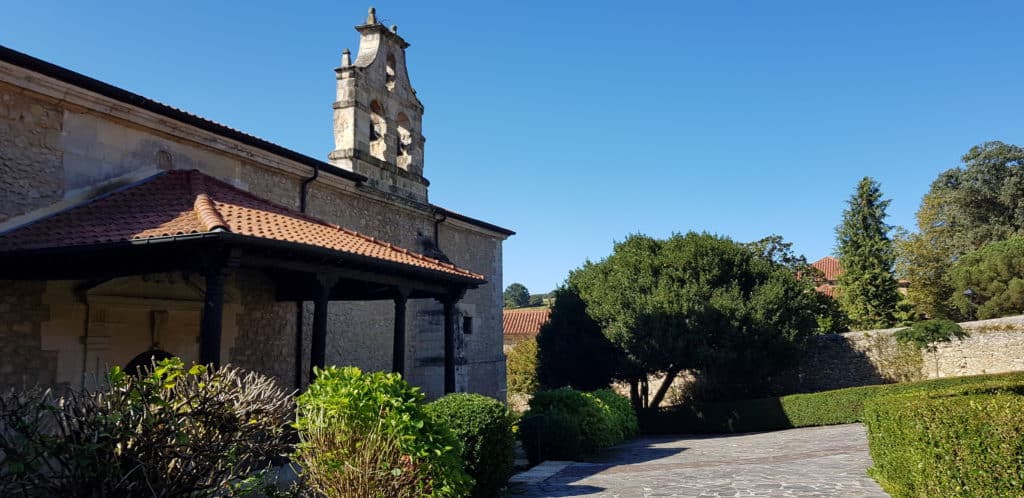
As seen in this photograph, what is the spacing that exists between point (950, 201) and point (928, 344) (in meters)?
22.1

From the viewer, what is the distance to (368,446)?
597cm

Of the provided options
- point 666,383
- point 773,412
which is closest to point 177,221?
point 666,383

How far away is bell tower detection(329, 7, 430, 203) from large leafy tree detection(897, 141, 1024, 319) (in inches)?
1212

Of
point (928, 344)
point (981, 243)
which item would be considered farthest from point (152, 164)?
point (981, 243)

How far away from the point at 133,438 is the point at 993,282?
35.8 meters

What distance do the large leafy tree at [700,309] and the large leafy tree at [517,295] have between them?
85.0m

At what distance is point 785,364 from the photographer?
21.4 meters

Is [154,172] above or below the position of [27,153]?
above

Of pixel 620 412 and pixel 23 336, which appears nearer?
pixel 23 336

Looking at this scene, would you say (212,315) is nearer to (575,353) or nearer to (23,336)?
(23,336)

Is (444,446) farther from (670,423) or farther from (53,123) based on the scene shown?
(670,423)

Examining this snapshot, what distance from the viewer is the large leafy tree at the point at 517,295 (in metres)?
109

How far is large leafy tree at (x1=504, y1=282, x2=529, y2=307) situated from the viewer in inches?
4308

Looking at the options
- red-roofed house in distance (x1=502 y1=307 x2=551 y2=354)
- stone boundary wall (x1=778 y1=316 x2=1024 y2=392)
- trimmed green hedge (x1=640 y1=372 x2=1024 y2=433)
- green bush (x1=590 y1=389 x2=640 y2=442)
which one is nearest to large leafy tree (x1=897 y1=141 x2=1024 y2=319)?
stone boundary wall (x1=778 y1=316 x2=1024 y2=392)
